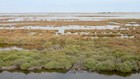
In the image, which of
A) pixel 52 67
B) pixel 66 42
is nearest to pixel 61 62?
pixel 52 67

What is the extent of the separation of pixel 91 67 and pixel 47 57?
481 cm

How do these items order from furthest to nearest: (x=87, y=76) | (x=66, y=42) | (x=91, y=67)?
1. (x=66, y=42)
2. (x=91, y=67)
3. (x=87, y=76)

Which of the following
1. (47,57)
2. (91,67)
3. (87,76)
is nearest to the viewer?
(87,76)

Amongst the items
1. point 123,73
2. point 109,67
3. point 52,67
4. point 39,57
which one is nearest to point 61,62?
point 52,67

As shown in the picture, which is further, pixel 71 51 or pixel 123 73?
pixel 71 51

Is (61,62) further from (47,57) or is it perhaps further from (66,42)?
(66,42)

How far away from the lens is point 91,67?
58.5ft

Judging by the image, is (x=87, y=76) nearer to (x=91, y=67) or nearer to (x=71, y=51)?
(x=91, y=67)

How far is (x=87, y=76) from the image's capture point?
16484 mm

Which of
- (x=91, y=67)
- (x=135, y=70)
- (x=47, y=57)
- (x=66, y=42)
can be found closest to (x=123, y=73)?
(x=135, y=70)

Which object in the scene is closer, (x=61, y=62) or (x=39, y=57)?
(x=61, y=62)

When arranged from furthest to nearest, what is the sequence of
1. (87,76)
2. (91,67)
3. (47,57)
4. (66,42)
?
(66,42)
(47,57)
(91,67)
(87,76)

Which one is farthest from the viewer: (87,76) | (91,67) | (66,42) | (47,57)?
(66,42)

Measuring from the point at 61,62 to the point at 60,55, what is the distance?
1.86 m
